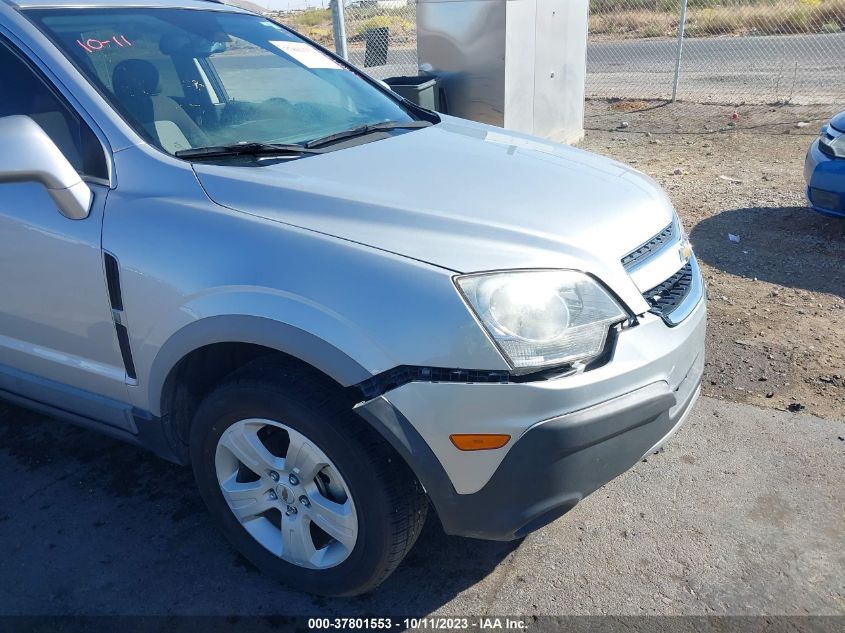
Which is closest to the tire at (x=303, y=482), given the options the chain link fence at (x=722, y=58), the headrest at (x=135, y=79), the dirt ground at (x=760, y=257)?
the headrest at (x=135, y=79)

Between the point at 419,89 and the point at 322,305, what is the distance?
5.47 m

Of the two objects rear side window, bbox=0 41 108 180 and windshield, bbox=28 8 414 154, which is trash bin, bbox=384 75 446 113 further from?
rear side window, bbox=0 41 108 180

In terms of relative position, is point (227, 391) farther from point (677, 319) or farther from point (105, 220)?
point (677, 319)

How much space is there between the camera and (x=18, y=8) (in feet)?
8.48

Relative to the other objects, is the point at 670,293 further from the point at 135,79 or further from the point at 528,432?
the point at 135,79

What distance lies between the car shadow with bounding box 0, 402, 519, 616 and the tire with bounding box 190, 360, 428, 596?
5.3 inches

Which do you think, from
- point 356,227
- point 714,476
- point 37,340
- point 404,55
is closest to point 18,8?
point 37,340

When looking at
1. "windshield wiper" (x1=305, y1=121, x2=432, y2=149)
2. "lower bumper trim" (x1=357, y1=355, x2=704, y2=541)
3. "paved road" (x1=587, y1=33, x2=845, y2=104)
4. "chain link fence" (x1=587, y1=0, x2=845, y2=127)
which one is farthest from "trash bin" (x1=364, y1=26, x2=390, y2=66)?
"lower bumper trim" (x1=357, y1=355, x2=704, y2=541)

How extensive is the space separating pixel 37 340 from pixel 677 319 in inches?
91.6

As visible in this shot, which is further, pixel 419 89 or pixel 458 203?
pixel 419 89

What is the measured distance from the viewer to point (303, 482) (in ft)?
7.46

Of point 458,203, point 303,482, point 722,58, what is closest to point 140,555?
point 303,482

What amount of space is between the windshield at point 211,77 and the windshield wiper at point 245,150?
0.08 metres

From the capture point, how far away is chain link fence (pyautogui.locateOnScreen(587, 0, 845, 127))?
35.7 feet
